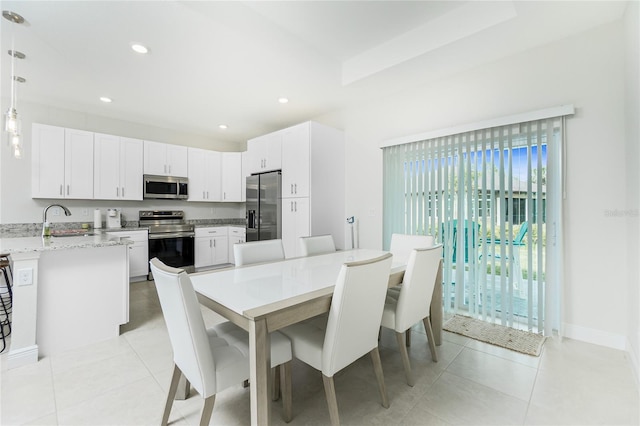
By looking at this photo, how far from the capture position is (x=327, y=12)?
7.56 ft

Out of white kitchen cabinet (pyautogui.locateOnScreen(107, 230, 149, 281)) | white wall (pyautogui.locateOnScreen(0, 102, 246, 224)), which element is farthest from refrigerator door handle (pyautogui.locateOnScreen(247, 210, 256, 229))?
white kitchen cabinet (pyautogui.locateOnScreen(107, 230, 149, 281))

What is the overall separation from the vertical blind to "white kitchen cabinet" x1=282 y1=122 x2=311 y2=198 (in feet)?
4.43

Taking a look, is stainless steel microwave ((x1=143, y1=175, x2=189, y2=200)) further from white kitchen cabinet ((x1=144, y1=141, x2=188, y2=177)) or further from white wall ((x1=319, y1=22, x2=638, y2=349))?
white wall ((x1=319, y1=22, x2=638, y2=349))

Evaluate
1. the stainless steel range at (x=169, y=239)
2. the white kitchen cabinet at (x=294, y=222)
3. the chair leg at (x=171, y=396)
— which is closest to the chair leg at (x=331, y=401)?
the chair leg at (x=171, y=396)

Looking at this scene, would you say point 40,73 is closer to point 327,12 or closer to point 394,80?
point 327,12

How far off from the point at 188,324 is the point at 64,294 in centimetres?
198

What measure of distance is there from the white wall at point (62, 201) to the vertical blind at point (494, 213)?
4.29 m

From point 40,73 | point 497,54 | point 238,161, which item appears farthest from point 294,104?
point 40,73

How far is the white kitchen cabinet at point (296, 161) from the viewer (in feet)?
12.7

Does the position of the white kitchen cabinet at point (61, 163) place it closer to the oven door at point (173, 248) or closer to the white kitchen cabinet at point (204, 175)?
the oven door at point (173, 248)

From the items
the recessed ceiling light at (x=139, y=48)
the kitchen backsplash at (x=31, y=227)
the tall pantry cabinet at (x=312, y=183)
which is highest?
the recessed ceiling light at (x=139, y=48)

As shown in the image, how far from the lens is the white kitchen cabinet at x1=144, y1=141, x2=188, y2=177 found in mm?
4664

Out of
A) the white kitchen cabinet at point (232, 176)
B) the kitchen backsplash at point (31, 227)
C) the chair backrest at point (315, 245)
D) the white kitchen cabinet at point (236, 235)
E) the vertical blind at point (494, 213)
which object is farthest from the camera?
the white kitchen cabinet at point (232, 176)

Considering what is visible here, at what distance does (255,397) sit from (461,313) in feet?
8.63
